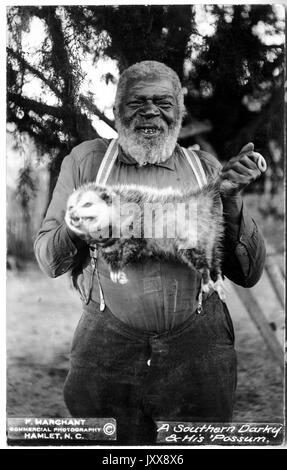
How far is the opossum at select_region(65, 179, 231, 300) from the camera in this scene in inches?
112

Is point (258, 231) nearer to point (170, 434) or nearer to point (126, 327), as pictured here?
point (126, 327)

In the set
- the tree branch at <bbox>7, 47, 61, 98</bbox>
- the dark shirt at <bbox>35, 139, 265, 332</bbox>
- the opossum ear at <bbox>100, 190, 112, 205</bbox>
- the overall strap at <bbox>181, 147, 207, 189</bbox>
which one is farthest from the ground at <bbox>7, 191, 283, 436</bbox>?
the tree branch at <bbox>7, 47, 61, 98</bbox>

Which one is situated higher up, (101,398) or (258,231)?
(258,231)

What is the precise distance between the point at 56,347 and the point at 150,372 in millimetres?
455

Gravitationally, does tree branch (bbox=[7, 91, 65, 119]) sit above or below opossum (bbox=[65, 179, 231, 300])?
above

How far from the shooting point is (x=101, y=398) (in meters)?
2.93

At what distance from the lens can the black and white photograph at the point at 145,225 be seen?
287 cm

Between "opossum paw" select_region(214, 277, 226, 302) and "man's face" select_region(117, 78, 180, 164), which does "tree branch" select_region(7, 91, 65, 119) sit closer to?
"man's face" select_region(117, 78, 180, 164)

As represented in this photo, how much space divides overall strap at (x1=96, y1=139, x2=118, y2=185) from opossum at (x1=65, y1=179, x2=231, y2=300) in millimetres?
80

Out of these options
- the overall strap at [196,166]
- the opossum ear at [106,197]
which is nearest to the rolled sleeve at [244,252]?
the overall strap at [196,166]

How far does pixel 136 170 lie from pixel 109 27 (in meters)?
0.66

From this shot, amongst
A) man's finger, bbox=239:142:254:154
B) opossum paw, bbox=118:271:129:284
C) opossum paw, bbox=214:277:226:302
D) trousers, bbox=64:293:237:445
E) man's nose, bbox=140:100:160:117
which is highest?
man's nose, bbox=140:100:160:117
